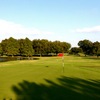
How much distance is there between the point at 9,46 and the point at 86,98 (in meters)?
130

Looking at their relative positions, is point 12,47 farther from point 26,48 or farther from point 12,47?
point 26,48

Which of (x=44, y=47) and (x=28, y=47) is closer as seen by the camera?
(x=28, y=47)

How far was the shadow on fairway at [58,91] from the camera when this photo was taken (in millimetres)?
19047

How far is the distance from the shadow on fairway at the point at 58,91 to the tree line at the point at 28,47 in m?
117

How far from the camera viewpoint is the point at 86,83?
995 inches

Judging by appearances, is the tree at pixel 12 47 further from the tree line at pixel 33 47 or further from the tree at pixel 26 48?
the tree at pixel 26 48

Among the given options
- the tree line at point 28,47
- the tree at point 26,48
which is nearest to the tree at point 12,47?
the tree line at point 28,47

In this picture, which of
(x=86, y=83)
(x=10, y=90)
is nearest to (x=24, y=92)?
(x=10, y=90)

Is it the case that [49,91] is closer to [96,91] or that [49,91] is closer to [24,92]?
[24,92]

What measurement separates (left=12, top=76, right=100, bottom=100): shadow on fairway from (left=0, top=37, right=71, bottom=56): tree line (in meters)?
117

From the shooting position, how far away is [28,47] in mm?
143375

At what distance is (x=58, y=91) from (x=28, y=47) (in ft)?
404

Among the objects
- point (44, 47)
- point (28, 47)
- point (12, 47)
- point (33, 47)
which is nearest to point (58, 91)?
point (28, 47)

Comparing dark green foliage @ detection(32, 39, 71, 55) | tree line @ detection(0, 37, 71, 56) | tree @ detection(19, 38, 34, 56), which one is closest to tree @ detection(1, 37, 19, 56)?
tree line @ detection(0, 37, 71, 56)
